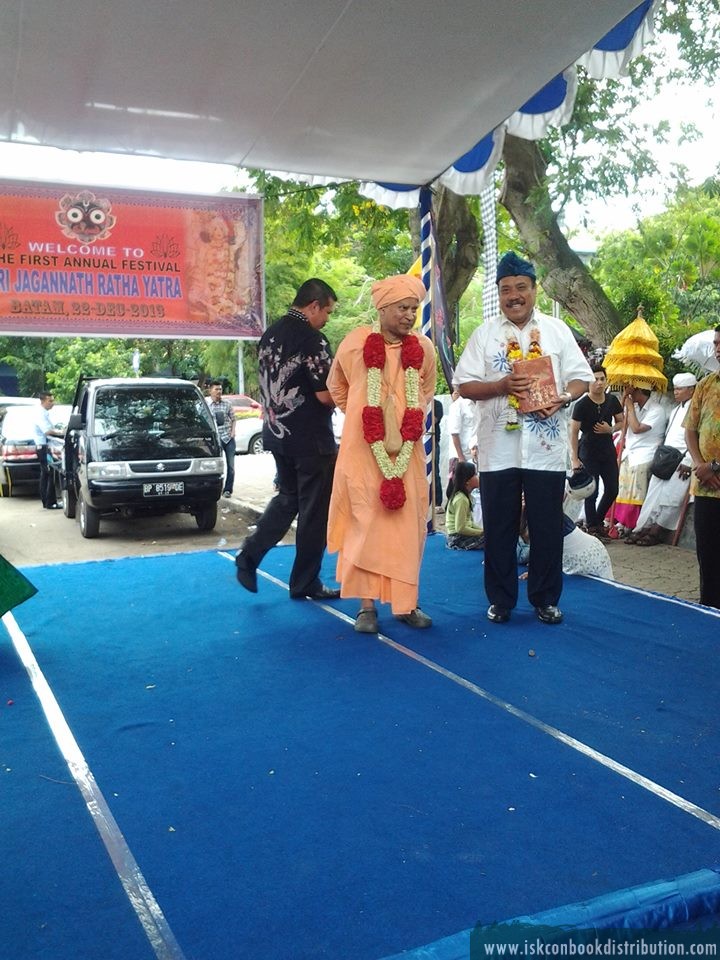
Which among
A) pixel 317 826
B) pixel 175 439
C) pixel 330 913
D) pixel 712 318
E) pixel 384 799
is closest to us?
pixel 330 913

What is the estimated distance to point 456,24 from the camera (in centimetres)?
436

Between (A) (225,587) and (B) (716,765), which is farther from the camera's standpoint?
(A) (225,587)

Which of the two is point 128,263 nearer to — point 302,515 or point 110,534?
point 302,515

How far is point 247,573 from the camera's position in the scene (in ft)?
16.7

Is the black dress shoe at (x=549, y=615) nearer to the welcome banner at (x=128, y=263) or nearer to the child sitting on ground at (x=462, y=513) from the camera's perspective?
the child sitting on ground at (x=462, y=513)

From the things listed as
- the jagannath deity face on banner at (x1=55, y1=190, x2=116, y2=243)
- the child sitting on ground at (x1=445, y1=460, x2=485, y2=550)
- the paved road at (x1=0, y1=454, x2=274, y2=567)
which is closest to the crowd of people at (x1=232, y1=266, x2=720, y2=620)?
the child sitting on ground at (x1=445, y1=460, x2=485, y2=550)

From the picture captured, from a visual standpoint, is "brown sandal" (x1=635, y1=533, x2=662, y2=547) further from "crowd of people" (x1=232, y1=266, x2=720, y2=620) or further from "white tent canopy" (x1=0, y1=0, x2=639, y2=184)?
"white tent canopy" (x1=0, y1=0, x2=639, y2=184)

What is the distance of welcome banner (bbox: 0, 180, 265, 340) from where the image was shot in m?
6.40

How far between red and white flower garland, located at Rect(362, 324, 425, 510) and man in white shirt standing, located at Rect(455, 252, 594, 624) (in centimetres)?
33

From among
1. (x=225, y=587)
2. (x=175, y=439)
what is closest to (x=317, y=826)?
(x=225, y=587)

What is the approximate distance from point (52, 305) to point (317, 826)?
16.9 ft

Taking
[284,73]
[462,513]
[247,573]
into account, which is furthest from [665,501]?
[284,73]

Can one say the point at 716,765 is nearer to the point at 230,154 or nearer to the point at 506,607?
the point at 506,607

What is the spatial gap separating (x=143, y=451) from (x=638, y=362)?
5.07 meters
